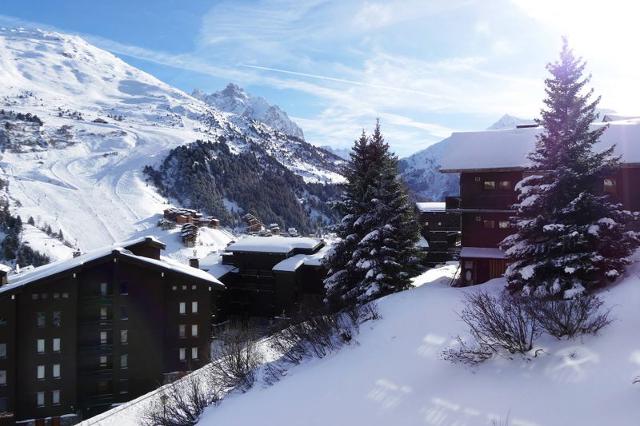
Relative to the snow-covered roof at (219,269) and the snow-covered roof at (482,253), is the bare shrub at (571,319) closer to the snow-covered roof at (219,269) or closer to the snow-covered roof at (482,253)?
the snow-covered roof at (482,253)

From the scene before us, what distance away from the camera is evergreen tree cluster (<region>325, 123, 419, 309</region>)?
26609 millimetres

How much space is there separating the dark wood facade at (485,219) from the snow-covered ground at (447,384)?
922 cm

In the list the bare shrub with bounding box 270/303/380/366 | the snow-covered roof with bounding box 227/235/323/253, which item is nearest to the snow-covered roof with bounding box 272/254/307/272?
the snow-covered roof with bounding box 227/235/323/253

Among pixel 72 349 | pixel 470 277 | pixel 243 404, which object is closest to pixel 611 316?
pixel 243 404

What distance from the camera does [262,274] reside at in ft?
167

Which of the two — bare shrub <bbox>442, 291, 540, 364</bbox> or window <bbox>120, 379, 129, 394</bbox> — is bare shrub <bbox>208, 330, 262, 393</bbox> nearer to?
bare shrub <bbox>442, 291, 540, 364</bbox>

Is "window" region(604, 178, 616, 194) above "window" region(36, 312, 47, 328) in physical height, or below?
above

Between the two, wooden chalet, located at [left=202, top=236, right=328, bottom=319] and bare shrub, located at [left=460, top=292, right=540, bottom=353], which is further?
wooden chalet, located at [left=202, top=236, right=328, bottom=319]

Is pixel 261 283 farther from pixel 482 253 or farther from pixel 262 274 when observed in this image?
pixel 482 253

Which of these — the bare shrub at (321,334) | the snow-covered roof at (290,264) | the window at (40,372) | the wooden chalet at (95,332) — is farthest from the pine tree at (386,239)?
the window at (40,372)

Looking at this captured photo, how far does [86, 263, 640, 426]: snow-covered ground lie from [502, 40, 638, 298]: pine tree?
1396mm

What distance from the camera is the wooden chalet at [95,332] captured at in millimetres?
33906

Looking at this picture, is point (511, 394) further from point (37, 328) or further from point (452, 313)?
point (37, 328)

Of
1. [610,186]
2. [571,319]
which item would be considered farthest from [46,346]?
[610,186]
